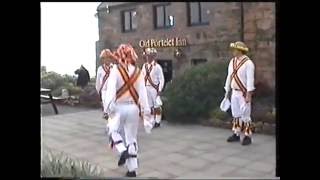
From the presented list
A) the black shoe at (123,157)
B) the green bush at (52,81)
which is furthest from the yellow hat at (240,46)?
the green bush at (52,81)

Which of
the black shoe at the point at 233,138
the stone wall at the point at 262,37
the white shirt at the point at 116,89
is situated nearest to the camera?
the stone wall at the point at 262,37

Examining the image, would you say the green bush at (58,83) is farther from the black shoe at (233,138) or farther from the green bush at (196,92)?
the black shoe at (233,138)

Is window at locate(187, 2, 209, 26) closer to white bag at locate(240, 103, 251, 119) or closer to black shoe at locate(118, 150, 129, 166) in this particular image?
white bag at locate(240, 103, 251, 119)

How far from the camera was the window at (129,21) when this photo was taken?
101 inches

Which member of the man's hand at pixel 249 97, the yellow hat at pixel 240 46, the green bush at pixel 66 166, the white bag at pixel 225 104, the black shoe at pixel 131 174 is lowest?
the black shoe at pixel 131 174

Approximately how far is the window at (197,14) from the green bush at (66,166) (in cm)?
111

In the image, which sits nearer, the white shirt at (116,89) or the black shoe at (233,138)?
the white shirt at (116,89)

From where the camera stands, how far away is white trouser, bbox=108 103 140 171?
2496 millimetres

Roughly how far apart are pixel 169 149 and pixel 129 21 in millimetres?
861

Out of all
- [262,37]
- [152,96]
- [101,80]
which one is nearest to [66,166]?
[101,80]

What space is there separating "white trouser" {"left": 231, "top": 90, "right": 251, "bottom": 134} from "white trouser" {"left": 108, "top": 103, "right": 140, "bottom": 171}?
60cm

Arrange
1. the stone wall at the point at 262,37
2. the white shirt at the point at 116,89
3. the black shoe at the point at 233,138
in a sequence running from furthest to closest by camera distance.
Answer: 1. the black shoe at the point at 233,138
2. the white shirt at the point at 116,89
3. the stone wall at the point at 262,37
